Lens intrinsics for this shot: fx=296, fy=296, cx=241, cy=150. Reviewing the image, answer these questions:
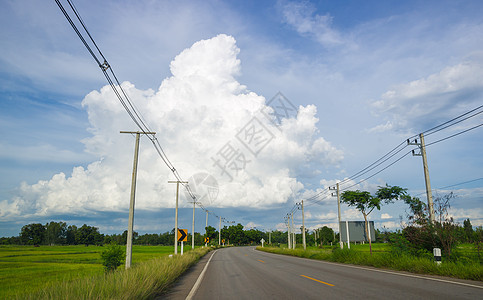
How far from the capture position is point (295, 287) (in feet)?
32.0

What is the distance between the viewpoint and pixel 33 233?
153000mm

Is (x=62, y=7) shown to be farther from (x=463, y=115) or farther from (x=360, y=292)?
(x=463, y=115)

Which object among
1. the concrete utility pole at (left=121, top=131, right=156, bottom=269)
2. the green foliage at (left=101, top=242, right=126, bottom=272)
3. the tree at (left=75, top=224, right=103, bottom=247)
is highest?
the concrete utility pole at (left=121, top=131, right=156, bottom=269)

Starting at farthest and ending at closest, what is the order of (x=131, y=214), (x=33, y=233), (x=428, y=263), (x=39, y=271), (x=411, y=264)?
1. (x=33, y=233)
2. (x=39, y=271)
3. (x=131, y=214)
4. (x=411, y=264)
5. (x=428, y=263)

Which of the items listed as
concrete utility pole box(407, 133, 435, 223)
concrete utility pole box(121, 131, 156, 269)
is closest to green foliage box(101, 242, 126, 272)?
concrete utility pole box(121, 131, 156, 269)

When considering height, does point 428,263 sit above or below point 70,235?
above

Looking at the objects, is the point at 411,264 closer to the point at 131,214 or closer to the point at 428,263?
the point at 428,263

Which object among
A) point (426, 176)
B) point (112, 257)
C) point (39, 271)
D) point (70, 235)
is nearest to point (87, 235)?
point (70, 235)

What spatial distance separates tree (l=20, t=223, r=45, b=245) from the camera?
15312 centimetres

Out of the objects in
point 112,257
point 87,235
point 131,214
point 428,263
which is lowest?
point 87,235

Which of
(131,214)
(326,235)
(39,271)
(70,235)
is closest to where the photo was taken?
(131,214)

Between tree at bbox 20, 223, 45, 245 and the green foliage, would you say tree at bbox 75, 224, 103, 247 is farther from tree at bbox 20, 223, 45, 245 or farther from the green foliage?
the green foliage

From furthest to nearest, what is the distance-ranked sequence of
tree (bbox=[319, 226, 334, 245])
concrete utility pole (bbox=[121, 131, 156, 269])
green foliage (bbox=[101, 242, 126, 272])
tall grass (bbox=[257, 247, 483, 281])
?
tree (bbox=[319, 226, 334, 245])
green foliage (bbox=[101, 242, 126, 272])
concrete utility pole (bbox=[121, 131, 156, 269])
tall grass (bbox=[257, 247, 483, 281])

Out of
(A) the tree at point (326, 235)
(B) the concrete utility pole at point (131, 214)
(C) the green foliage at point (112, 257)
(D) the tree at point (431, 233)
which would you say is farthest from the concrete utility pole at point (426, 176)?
(A) the tree at point (326, 235)
